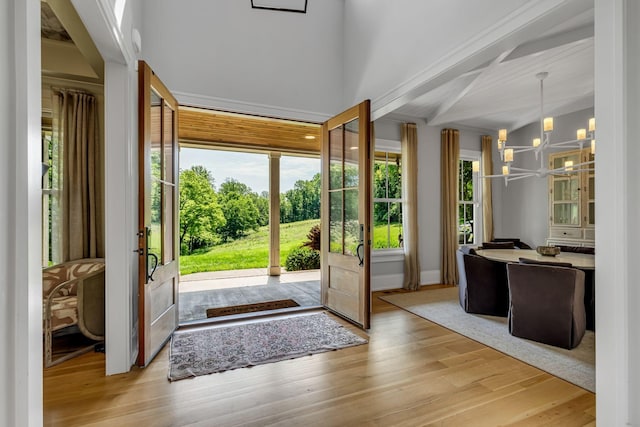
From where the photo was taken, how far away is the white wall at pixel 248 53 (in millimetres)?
3170

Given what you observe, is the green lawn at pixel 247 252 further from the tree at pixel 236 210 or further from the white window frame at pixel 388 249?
the white window frame at pixel 388 249

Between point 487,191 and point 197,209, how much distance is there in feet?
20.3

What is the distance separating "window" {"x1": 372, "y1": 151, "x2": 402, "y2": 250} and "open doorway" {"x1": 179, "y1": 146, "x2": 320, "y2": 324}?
1476mm

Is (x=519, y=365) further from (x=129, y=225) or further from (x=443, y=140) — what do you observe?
(x=443, y=140)

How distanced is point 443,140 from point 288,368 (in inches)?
182

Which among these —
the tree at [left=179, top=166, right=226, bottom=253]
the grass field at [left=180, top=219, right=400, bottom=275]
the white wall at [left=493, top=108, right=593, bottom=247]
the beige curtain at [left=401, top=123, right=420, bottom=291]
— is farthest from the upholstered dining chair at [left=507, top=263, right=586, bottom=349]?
the tree at [left=179, top=166, right=226, bottom=253]

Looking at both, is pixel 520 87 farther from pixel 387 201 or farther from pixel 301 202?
pixel 301 202

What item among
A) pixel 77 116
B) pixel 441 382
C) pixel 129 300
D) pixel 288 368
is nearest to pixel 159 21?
pixel 77 116

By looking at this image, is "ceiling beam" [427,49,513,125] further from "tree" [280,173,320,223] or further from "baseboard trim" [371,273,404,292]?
"tree" [280,173,320,223]

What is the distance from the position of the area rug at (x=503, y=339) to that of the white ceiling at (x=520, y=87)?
8.09 feet

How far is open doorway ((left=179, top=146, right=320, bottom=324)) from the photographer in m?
6.12

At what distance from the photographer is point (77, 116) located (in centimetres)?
328

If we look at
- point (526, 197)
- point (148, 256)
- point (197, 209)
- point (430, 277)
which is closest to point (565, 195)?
point (526, 197)

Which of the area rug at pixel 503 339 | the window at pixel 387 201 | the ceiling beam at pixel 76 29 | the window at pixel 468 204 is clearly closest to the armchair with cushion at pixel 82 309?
the ceiling beam at pixel 76 29
